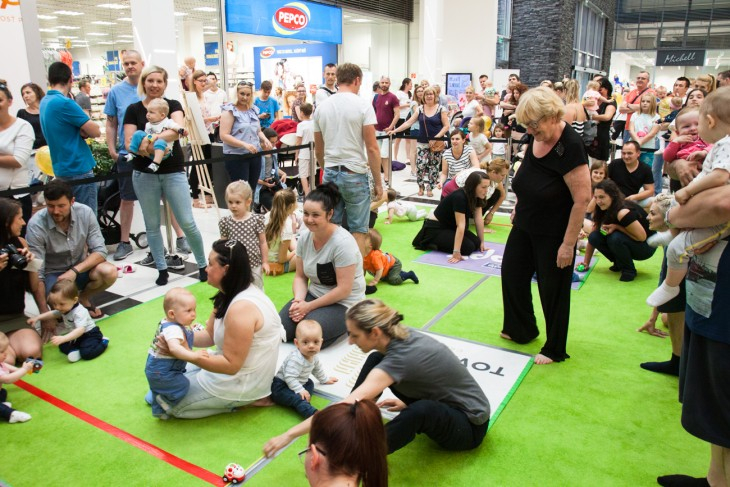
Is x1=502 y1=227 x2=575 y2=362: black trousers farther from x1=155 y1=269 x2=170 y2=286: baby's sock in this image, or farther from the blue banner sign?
the blue banner sign

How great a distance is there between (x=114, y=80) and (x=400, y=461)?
9592mm

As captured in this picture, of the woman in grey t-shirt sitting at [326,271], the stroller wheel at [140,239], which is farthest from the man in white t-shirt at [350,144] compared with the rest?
the stroller wheel at [140,239]

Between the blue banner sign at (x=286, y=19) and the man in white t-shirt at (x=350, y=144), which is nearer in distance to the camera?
the man in white t-shirt at (x=350, y=144)

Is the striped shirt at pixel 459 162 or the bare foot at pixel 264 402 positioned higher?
the striped shirt at pixel 459 162

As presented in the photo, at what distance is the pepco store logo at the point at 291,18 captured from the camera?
39.9 ft

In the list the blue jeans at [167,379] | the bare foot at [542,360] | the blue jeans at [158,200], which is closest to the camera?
the blue jeans at [167,379]

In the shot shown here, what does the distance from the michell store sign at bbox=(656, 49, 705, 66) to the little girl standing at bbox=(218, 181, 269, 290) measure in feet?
77.1

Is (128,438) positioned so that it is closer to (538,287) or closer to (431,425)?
(431,425)

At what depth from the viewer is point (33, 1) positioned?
666 centimetres

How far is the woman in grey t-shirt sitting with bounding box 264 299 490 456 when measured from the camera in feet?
7.20

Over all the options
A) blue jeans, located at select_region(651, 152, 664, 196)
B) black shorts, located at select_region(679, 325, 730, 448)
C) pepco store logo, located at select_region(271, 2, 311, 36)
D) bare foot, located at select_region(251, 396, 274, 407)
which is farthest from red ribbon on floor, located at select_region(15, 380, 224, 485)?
pepco store logo, located at select_region(271, 2, 311, 36)

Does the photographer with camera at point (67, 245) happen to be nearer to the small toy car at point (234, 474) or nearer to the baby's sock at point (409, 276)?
the small toy car at point (234, 474)

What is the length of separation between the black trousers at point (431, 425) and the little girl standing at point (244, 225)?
6.65 ft

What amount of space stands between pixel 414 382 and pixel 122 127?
3.88 metres
